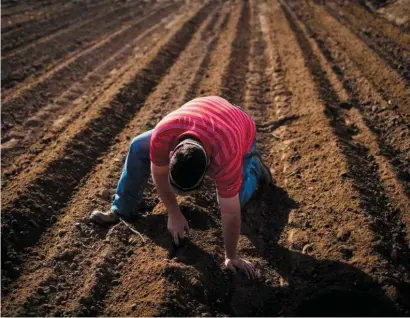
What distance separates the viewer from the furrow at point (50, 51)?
6.54 metres

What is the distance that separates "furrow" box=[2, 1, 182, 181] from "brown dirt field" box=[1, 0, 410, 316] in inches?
1.1

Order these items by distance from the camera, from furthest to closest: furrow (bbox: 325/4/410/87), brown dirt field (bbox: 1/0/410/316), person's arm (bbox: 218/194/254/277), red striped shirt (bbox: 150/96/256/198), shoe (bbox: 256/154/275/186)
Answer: furrow (bbox: 325/4/410/87)
shoe (bbox: 256/154/275/186)
brown dirt field (bbox: 1/0/410/316)
person's arm (bbox: 218/194/254/277)
red striped shirt (bbox: 150/96/256/198)

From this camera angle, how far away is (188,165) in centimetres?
212

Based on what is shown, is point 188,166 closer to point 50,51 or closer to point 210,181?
point 210,181

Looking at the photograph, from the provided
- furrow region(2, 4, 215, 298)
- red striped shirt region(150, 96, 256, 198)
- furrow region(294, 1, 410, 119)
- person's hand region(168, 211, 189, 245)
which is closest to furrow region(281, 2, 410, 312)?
furrow region(294, 1, 410, 119)

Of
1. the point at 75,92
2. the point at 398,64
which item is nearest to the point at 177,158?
the point at 75,92

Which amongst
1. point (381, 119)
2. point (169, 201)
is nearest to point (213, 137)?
point (169, 201)

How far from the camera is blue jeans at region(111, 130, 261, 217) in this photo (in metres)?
3.05

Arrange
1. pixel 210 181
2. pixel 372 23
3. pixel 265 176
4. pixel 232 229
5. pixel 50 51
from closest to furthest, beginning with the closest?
pixel 232 229 → pixel 265 176 → pixel 210 181 → pixel 50 51 → pixel 372 23

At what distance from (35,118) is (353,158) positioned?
12.8 ft

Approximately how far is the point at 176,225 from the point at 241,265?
56 centimetres

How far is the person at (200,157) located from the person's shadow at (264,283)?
5.8 inches

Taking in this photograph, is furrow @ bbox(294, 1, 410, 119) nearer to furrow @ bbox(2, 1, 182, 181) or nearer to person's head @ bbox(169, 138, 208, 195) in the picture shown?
person's head @ bbox(169, 138, 208, 195)

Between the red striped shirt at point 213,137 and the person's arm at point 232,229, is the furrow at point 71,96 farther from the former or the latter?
the person's arm at point 232,229
